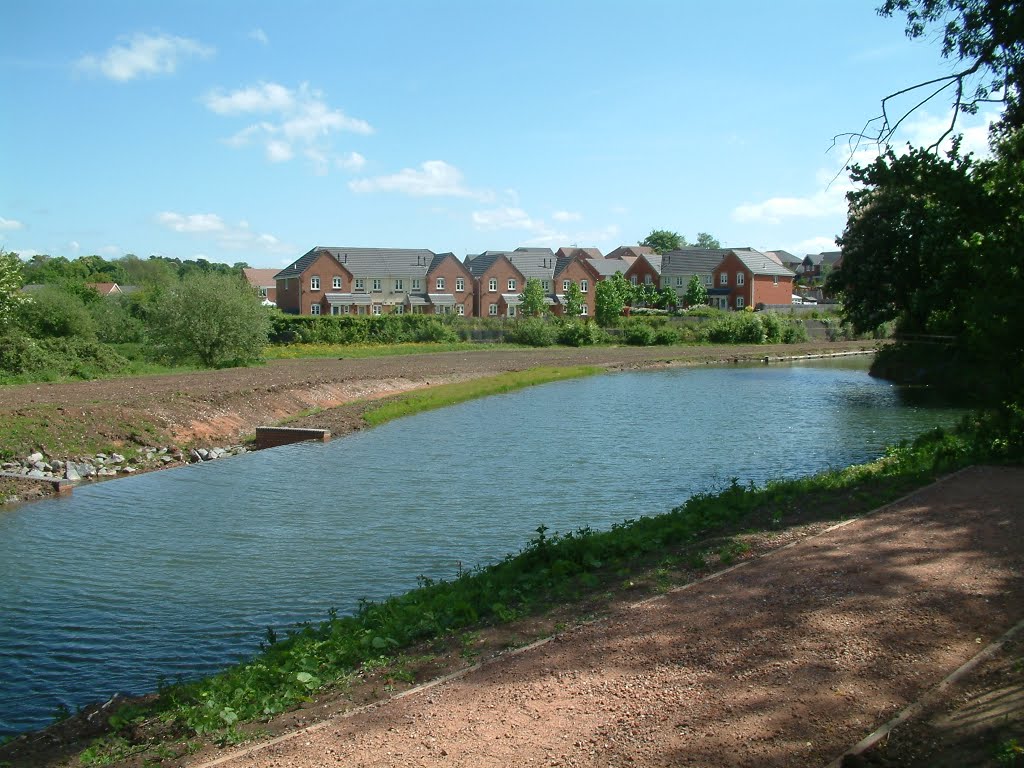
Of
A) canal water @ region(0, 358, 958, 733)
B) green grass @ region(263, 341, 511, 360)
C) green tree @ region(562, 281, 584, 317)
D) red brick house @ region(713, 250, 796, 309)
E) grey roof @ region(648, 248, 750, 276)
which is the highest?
grey roof @ region(648, 248, 750, 276)

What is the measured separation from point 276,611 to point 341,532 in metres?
4.16

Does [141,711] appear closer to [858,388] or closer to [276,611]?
[276,611]

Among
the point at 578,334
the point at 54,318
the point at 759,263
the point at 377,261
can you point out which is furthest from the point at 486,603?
the point at 759,263

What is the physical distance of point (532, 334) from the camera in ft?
244

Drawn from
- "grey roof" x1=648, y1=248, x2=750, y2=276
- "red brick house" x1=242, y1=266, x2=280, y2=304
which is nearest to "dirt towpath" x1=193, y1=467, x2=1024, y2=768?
"grey roof" x1=648, y1=248, x2=750, y2=276

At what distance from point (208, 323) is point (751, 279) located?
73.4m

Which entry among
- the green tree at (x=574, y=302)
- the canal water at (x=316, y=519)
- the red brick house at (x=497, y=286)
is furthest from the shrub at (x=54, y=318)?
the red brick house at (x=497, y=286)

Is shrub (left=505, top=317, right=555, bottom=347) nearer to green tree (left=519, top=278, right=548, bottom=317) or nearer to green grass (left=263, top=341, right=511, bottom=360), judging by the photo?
green grass (left=263, top=341, right=511, bottom=360)

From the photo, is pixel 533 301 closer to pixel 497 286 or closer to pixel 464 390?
pixel 497 286

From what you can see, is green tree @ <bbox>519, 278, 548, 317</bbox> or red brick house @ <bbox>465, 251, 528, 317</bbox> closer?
green tree @ <bbox>519, 278, 548, 317</bbox>

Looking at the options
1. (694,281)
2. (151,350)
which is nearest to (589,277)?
(694,281)

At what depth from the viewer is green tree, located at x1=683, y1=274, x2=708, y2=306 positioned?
106312mm

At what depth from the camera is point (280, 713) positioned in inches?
277

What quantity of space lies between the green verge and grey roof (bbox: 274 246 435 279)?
52128mm
